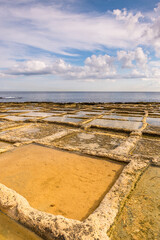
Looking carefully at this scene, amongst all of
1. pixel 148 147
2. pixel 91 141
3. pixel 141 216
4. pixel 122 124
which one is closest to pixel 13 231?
pixel 141 216

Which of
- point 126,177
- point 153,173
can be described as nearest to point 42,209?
point 126,177

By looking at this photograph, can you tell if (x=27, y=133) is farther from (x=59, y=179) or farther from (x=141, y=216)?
(x=141, y=216)

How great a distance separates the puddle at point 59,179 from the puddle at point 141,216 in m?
0.48

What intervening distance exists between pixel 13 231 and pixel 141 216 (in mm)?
1809

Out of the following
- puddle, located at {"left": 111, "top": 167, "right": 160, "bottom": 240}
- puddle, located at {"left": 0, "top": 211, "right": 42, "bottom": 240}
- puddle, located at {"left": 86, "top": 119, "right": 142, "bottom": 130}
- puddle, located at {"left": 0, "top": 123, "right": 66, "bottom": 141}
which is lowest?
puddle, located at {"left": 0, "top": 211, "right": 42, "bottom": 240}

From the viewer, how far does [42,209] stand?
2.35 meters

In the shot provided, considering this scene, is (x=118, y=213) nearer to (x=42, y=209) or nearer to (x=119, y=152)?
(x=42, y=209)

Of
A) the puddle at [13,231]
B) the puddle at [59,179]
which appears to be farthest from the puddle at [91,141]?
the puddle at [13,231]

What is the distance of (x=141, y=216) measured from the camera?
2.21 m

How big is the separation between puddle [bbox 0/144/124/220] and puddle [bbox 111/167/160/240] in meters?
0.48

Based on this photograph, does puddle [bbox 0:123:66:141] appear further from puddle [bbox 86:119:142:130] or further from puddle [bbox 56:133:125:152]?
puddle [bbox 86:119:142:130]

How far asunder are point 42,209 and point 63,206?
33 centimetres

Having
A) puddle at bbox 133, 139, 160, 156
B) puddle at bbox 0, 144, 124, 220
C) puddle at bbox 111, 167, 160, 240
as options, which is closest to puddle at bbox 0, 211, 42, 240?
puddle at bbox 0, 144, 124, 220

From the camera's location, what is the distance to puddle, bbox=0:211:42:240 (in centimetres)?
189
